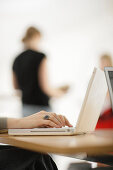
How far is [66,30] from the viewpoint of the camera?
425 cm

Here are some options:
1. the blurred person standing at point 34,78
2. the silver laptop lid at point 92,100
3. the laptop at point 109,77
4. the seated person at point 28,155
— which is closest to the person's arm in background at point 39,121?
the seated person at point 28,155

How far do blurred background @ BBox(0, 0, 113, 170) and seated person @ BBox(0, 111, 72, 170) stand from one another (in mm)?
3033

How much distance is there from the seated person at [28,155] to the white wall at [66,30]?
3.04 metres

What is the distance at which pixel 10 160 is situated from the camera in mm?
985

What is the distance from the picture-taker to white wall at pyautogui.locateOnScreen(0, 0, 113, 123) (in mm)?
4203

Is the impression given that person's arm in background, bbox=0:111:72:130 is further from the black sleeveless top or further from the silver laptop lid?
the black sleeveless top

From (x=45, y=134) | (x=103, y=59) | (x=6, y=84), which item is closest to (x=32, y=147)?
(x=45, y=134)

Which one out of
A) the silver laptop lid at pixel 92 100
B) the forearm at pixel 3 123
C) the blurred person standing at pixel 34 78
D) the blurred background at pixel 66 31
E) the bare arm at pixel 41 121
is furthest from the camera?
the blurred background at pixel 66 31

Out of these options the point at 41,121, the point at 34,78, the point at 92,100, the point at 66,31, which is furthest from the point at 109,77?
the point at 66,31

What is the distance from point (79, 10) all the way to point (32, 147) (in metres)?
3.72

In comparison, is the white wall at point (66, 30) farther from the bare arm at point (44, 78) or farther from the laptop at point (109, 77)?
the laptop at point (109, 77)

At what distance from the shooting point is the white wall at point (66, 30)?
420cm

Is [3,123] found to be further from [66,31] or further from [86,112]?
[66,31]

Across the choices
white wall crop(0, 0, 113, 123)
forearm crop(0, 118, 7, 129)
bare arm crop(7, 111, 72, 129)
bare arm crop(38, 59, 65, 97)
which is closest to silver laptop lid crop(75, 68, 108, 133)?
bare arm crop(7, 111, 72, 129)
